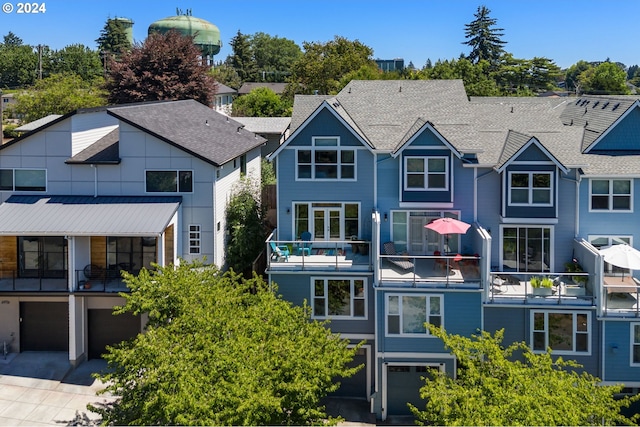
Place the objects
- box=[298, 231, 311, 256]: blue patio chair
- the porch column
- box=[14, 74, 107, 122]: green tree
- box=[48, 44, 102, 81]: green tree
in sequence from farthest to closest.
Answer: box=[48, 44, 102, 81]: green tree → box=[14, 74, 107, 122]: green tree → box=[298, 231, 311, 256]: blue patio chair → the porch column

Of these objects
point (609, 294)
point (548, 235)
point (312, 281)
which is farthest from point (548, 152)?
point (312, 281)

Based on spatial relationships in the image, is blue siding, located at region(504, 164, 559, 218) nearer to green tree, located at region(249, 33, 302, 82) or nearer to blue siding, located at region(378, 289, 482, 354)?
blue siding, located at region(378, 289, 482, 354)

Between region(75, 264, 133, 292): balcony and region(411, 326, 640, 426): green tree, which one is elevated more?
region(75, 264, 133, 292): balcony

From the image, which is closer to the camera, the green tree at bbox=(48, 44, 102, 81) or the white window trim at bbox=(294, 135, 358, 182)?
the white window trim at bbox=(294, 135, 358, 182)

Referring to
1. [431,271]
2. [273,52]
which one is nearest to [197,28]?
[273,52]

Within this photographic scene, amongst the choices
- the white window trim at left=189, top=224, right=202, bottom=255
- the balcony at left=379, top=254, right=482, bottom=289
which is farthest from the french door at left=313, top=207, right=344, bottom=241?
the white window trim at left=189, top=224, right=202, bottom=255

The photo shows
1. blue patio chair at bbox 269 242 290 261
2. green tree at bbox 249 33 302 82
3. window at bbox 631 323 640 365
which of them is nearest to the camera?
window at bbox 631 323 640 365
